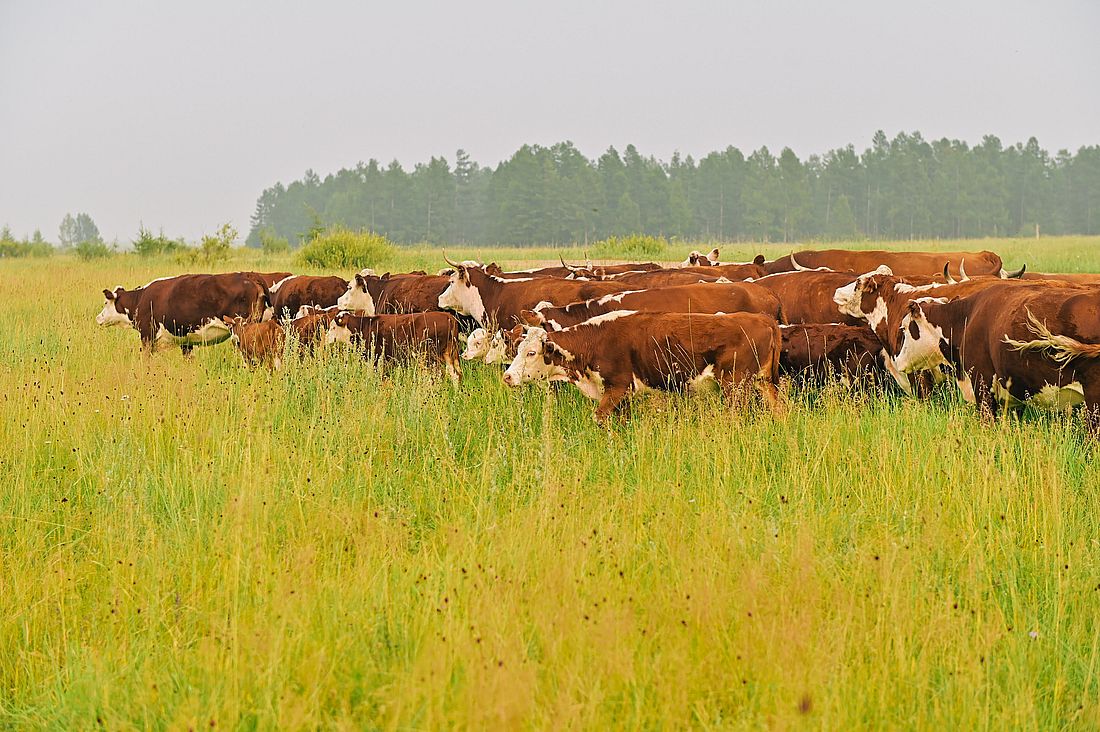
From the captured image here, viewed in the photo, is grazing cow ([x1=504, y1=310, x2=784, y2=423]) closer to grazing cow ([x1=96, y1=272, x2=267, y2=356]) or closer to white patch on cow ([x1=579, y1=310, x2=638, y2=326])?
white patch on cow ([x1=579, y1=310, x2=638, y2=326])

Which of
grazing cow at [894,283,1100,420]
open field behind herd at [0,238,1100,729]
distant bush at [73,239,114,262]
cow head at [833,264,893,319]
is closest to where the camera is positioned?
open field behind herd at [0,238,1100,729]

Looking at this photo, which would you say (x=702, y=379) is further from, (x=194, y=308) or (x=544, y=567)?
(x=194, y=308)

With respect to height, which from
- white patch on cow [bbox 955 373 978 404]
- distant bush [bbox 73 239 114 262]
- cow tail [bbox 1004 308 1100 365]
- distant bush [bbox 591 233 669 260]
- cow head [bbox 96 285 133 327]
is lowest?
white patch on cow [bbox 955 373 978 404]

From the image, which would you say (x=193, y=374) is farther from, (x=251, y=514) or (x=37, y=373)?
(x=251, y=514)

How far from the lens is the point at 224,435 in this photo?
25.3ft

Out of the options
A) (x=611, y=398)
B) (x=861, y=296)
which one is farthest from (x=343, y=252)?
(x=611, y=398)

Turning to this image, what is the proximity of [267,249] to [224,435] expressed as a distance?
131 ft

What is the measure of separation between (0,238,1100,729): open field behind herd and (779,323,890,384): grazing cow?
1.15m

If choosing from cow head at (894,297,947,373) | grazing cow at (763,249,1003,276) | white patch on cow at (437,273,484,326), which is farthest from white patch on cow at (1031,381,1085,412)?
grazing cow at (763,249,1003,276)

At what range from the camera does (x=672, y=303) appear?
10203mm

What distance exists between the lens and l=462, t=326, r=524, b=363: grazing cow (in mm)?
10047

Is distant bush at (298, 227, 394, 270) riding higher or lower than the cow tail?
higher

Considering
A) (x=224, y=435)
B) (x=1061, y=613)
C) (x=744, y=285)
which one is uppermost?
(x=744, y=285)

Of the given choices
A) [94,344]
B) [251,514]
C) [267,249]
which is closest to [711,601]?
[251,514]
